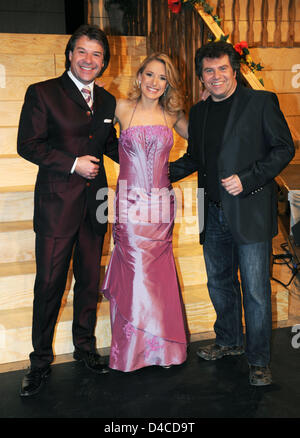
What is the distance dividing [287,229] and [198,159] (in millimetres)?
1704

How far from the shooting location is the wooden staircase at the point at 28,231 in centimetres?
286

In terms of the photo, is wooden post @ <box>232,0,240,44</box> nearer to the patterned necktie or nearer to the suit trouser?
the patterned necktie

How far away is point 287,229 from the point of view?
13.0ft

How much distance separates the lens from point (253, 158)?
234cm

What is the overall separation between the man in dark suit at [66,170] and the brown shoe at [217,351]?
57 centimetres

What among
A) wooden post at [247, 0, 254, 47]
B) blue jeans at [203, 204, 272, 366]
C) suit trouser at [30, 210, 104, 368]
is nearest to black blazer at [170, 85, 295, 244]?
blue jeans at [203, 204, 272, 366]

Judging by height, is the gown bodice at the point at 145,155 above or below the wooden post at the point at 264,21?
below

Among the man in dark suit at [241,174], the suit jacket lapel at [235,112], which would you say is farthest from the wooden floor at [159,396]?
the suit jacket lapel at [235,112]

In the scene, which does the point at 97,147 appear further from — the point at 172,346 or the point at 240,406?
the point at 240,406

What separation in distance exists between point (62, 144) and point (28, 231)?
1.15 metres

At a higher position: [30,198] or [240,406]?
[30,198]

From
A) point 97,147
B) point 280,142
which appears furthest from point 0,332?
point 280,142

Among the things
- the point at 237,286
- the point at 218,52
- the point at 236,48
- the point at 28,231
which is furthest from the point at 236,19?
the point at 237,286

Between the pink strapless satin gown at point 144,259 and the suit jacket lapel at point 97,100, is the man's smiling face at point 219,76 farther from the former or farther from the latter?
the suit jacket lapel at point 97,100
